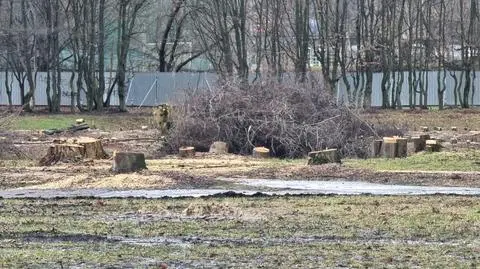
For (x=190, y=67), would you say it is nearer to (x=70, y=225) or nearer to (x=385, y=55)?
(x=385, y=55)

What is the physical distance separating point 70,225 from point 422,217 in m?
4.98

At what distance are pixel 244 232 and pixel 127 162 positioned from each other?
31.1 ft

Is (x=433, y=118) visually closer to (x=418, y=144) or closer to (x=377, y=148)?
(x=418, y=144)

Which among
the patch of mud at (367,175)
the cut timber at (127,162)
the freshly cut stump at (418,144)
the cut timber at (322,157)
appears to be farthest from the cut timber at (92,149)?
the freshly cut stump at (418,144)

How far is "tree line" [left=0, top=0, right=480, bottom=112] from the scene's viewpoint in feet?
173

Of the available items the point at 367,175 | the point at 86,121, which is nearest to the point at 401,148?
the point at 367,175

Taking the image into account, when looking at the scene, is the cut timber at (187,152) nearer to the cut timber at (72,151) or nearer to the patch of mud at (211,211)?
the cut timber at (72,151)

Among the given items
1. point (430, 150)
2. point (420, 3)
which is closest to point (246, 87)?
point (430, 150)

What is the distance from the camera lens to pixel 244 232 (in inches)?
533

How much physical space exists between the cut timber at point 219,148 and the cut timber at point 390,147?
4.52 metres

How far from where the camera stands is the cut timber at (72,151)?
26.1 metres

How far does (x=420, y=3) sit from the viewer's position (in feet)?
190

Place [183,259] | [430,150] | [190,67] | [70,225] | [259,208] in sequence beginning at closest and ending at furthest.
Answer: [183,259], [70,225], [259,208], [430,150], [190,67]

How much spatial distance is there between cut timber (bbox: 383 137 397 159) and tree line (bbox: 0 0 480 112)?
2174 cm
